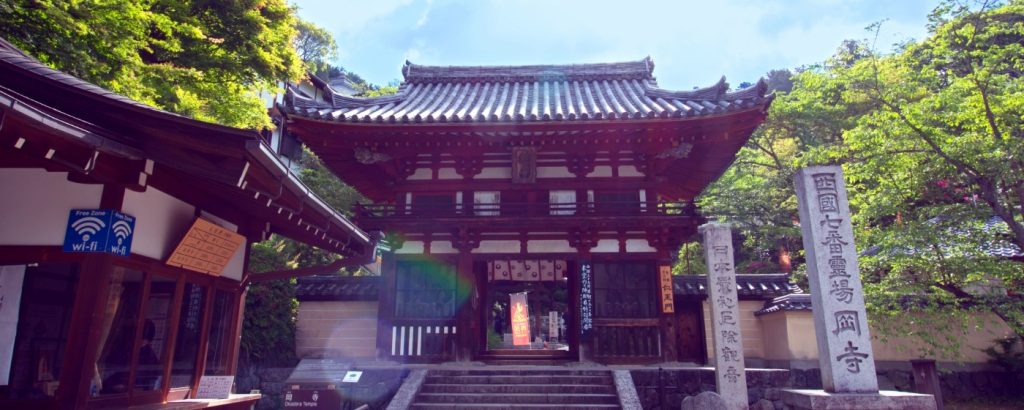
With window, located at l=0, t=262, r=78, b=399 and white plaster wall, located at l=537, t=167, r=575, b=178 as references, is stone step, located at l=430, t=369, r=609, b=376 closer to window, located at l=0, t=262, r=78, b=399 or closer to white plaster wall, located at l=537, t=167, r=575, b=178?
white plaster wall, located at l=537, t=167, r=575, b=178

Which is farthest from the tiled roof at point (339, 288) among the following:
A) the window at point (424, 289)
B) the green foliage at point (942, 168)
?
the green foliage at point (942, 168)

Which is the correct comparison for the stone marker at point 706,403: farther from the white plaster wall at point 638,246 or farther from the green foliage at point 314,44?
the green foliage at point 314,44

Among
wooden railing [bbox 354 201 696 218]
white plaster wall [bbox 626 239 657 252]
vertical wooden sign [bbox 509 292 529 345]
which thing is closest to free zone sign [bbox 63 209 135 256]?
wooden railing [bbox 354 201 696 218]

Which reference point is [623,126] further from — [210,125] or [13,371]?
[13,371]

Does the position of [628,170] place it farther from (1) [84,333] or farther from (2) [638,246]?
(1) [84,333]

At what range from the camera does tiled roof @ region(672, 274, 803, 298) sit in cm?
1427

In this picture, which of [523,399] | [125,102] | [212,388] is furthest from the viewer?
[523,399]

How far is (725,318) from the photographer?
33.6 ft

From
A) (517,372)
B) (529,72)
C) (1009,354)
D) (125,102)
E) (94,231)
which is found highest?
(529,72)

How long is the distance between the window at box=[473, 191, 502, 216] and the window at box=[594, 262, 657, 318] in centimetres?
263

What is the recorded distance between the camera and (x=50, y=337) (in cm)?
485

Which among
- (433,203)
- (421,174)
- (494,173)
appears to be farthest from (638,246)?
(421,174)

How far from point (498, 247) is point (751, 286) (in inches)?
283

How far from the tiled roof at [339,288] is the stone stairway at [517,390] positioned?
12.1 ft
